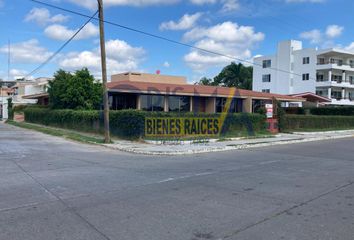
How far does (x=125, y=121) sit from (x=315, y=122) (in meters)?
20.8

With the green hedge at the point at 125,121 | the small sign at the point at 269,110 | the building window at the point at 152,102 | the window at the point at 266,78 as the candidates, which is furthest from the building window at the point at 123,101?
the window at the point at 266,78

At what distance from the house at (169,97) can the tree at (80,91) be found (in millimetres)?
1663

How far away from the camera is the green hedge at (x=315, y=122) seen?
30072 mm

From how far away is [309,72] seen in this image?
6600 cm

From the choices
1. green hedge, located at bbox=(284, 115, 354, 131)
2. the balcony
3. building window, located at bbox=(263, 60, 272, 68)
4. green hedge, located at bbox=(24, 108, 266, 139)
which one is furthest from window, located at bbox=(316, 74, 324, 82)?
green hedge, located at bbox=(24, 108, 266, 139)

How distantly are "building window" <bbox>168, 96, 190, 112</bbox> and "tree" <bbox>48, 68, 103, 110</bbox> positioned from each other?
6123mm

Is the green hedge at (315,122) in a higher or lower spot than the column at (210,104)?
lower

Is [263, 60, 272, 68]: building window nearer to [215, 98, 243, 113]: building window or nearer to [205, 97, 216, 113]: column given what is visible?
[215, 98, 243, 113]: building window

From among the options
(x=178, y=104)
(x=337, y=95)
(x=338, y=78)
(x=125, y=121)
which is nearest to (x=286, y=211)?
(x=125, y=121)

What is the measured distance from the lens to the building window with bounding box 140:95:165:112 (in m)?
28.4

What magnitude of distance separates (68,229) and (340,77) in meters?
70.7

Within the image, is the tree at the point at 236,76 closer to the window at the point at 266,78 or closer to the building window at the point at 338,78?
the window at the point at 266,78

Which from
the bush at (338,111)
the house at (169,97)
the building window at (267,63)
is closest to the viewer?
the house at (169,97)

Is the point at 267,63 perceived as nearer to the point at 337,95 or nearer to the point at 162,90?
the point at 337,95
